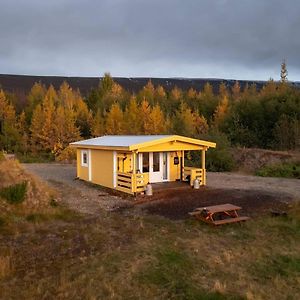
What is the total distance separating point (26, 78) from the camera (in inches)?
4264

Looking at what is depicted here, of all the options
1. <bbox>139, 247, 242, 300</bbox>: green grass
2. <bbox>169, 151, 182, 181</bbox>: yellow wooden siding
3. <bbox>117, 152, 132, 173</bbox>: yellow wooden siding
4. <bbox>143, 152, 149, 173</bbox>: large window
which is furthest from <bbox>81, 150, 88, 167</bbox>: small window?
<bbox>139, 247, 242, 300</bbox>: green grass

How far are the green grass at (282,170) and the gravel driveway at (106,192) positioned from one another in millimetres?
1542

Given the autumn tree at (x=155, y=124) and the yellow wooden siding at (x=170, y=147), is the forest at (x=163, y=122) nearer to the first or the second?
the autumn tree at (x=155, y=124)

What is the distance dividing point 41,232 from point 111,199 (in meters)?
4.91

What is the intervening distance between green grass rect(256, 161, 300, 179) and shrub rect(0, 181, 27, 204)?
1474 cm

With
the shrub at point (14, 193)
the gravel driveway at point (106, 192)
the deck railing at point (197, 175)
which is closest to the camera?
the shrub at point (14, 193)

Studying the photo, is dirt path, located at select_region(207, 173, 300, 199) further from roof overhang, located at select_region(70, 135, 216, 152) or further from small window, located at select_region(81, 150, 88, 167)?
small window, located at select_region(81, 150, 88, 167)

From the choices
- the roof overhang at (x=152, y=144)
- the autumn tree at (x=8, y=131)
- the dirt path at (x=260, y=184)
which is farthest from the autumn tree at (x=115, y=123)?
the roof overhang at (x=152, y=144)

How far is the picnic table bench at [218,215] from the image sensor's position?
10.7 m

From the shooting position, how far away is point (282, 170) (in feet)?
72.9

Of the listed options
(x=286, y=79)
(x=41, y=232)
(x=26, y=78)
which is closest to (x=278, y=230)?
(x=41, y=232)

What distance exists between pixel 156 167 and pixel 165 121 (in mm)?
25144

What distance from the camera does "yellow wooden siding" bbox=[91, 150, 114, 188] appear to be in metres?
16.8

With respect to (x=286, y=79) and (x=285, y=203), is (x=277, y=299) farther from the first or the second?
(x=286, y=79)
